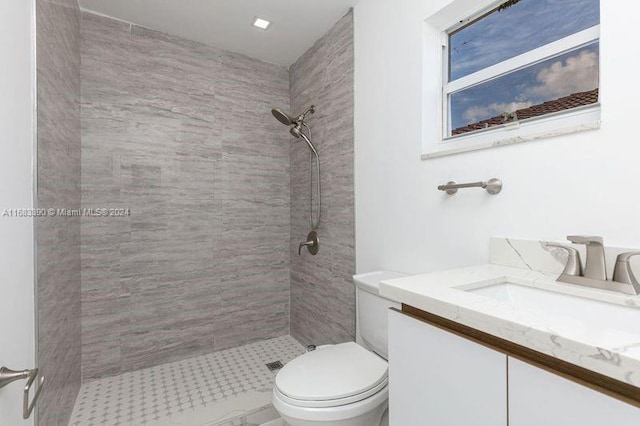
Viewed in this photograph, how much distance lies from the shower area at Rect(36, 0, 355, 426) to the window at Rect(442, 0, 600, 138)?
25.1 inches

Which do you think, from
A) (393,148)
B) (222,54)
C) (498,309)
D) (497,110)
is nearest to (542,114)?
(497,110)

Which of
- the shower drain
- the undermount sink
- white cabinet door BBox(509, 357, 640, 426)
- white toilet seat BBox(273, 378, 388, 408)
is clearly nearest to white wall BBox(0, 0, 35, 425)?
white toilet seat BBox(273, 378, 388, 408)

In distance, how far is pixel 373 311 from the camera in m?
1.42

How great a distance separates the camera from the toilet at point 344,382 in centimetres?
108

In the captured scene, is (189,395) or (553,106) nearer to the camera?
(553,106)

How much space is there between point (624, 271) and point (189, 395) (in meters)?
2.01

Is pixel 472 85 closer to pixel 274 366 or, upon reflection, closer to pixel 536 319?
pixel 536 319

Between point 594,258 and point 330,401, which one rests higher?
point 594,258

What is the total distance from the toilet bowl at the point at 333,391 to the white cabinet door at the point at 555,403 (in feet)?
2.15

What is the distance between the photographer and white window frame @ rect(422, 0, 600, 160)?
39.9 inches

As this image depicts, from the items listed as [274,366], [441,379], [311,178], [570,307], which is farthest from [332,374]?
[311,178]

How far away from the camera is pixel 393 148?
1.57 m

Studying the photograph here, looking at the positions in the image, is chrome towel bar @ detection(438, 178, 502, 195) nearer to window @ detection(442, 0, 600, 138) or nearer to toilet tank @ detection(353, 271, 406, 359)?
window @ detection(442, 0, 600, 138)

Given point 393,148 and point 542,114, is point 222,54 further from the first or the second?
point 542,114
